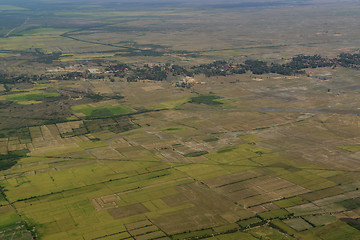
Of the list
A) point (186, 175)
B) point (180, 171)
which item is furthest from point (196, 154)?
point (186, 175)

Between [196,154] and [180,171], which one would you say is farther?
[196,154]

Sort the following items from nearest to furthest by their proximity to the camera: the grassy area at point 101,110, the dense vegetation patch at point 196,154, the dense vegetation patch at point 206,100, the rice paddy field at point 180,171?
the rice paddy field at point 180,171, the dense vegetation patch at point 196,154, the grassy area at point 101,110, the dense vegetation patch at point 206,100

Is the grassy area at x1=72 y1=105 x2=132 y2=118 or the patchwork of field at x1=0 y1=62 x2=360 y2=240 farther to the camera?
the grassy area at x1=72 y1=105 x2=132 y2=118

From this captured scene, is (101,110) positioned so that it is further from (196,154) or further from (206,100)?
(196,154)

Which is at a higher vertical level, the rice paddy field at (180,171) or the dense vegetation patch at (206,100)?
the dense vegetation patch at (206,100)

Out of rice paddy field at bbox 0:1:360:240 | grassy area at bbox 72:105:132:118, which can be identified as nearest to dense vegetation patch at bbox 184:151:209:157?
rice paddy field at bbox 0:1:360:240

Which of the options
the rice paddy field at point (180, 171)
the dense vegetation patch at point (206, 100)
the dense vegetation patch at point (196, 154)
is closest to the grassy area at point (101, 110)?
the rice paddy field at point (180, 171)

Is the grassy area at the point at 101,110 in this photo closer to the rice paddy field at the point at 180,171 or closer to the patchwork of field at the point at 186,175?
the rice paddy field at the point at 180,171

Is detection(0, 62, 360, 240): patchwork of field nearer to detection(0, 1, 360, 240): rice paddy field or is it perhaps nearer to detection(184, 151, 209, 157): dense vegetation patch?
detection(0, 1, 360, 240): rice paddy field
